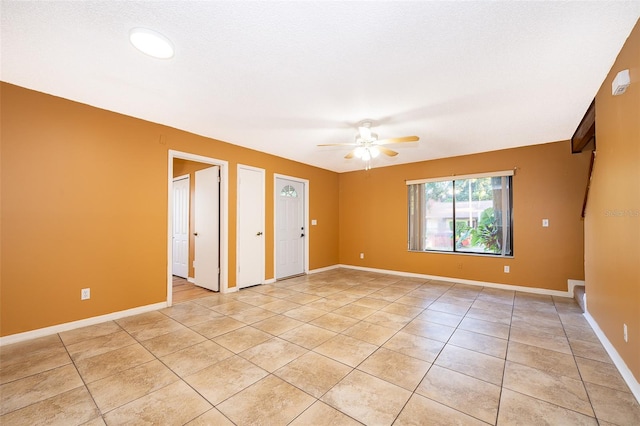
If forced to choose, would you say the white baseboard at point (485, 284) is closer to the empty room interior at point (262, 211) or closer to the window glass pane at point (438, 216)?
the empty room interior at point (262, 211)

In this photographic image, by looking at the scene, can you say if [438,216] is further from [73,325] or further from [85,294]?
[73,325]

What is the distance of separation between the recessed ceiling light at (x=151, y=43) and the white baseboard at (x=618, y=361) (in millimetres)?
4276

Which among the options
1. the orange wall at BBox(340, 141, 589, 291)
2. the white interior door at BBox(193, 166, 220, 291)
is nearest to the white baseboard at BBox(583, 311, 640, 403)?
the orange wall at BBox(340, 141, 589, 291)

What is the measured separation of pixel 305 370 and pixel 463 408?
117 centimetres

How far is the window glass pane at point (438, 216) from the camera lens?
17.9ft

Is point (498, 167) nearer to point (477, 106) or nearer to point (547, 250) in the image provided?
point (547, 250)

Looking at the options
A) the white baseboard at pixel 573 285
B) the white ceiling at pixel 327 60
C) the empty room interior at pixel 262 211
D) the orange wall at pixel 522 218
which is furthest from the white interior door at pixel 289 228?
the white baseboard at pixel 573 285

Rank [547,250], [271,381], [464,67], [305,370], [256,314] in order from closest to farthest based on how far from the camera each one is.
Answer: [271,381] < [305,370] < [464,67] < [256,314] < [547,250]

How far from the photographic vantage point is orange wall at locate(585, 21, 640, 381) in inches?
73.2

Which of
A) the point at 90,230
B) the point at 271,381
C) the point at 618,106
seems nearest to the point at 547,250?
the point at 618,106

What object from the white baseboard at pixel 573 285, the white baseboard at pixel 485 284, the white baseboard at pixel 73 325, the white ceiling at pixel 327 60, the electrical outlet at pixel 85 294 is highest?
the white ceiling at pixel 327 60

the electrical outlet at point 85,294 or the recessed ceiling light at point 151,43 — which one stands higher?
the recessed ceiling light at point 151,43

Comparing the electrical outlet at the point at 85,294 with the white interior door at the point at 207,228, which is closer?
the electrical outlet at the point at 85,294

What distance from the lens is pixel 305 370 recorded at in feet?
7.10
